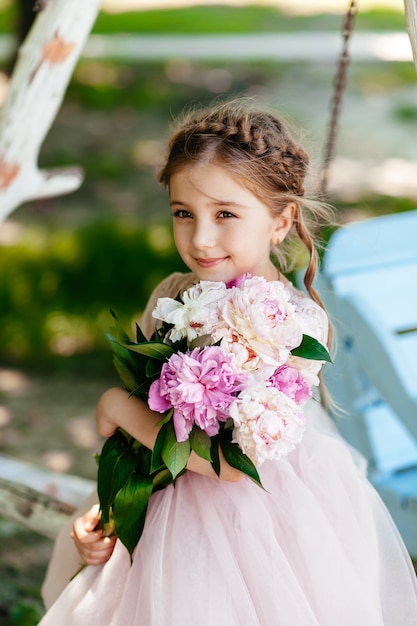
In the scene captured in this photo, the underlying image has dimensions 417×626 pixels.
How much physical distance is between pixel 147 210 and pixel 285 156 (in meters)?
5.18

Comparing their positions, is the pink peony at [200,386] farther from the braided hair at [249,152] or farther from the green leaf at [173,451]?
the braided hair at [249,152]

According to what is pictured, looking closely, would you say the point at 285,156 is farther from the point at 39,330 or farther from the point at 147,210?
the point at 147,210

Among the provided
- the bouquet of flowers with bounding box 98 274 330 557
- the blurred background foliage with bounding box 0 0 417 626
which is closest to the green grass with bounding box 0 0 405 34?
the blurred background foliage with bounding box 0 0 417 626

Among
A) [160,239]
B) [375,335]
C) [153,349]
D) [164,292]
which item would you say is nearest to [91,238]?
[160,239]

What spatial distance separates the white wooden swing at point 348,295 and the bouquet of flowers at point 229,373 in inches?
35.0

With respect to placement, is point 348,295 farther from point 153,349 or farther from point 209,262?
point 153,349

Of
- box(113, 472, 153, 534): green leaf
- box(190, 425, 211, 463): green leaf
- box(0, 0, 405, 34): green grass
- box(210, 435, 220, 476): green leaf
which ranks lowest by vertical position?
box(113, 472, 153, 534): green leaf

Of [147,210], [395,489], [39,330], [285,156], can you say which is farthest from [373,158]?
[285,156]

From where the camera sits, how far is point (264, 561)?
1.88 meters

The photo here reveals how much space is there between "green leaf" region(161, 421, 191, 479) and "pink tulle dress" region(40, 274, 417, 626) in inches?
8.1

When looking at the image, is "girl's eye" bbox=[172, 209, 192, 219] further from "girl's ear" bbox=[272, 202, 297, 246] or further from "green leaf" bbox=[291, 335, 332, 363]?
"green leaf" bbox=[291, 335, 332, 363]

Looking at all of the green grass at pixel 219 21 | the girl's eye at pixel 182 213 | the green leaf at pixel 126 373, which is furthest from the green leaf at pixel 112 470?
the green grass at pixel 219 21

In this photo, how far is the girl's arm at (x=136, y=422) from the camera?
187cm

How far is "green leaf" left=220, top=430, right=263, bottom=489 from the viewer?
1770 millimetres
